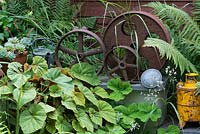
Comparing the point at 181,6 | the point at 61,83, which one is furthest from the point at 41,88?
the point at 181,6

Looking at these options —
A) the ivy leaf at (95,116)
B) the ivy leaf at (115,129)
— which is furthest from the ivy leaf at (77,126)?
the ivy leaf at (115,129)

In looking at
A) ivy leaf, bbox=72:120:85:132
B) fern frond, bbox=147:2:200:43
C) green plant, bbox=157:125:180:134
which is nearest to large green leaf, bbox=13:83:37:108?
ivy leaf, bbox=72:120:85:132

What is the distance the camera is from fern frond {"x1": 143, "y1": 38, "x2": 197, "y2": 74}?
3.15 m

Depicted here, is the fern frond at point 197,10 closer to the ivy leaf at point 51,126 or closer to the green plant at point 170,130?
the green plant at point 170,130

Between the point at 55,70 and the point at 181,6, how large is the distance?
5.64ft

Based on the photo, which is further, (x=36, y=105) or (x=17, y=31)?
(x=17, y=31)

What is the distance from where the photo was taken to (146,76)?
133 inches

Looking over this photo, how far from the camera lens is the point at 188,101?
329 cm

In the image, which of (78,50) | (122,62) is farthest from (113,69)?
(78,50)

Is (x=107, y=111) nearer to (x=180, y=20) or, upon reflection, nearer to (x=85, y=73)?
(x=85, y=73)

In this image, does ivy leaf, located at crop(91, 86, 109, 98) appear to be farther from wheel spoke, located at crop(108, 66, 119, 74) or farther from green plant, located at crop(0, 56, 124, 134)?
wheel spoke, located at crop(108, 66, 119, 74)

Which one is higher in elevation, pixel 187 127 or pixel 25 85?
pixel 25 85

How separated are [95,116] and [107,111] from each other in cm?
11

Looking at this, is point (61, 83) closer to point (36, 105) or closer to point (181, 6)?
point (36, 105)
